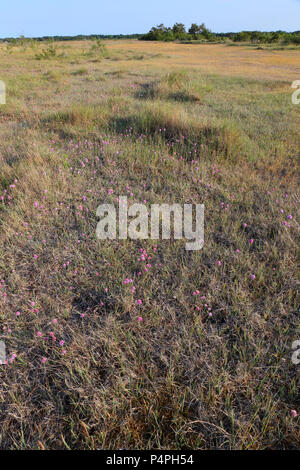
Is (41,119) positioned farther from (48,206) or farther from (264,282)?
(264,282)

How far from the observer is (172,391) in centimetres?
152

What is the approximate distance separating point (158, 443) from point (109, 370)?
47 cm

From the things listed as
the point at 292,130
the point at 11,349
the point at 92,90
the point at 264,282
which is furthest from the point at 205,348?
the point at 92,90
